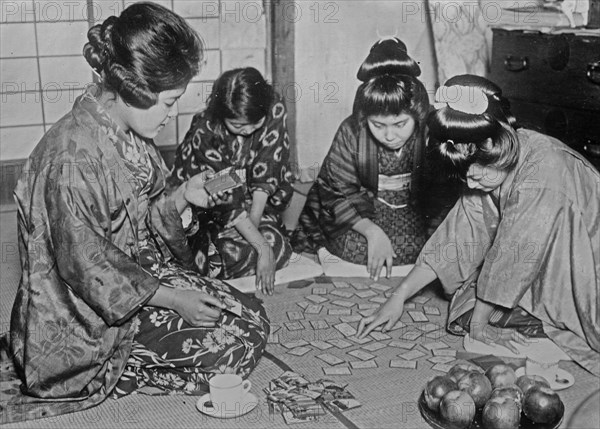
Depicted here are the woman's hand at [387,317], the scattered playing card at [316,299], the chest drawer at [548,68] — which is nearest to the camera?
the woman's hand at [387,317]

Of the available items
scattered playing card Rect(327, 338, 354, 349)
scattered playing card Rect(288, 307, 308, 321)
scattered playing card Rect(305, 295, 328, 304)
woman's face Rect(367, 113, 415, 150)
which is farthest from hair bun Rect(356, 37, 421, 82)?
scattered playing card Rect(327, 338, 354, 349)

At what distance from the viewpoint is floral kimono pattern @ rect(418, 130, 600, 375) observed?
8.57 ft

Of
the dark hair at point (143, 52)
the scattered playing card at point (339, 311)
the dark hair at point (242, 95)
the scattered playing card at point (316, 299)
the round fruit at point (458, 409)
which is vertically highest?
the dark hair at point (143, 52)

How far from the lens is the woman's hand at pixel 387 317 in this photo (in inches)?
117

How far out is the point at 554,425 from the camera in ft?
7.16

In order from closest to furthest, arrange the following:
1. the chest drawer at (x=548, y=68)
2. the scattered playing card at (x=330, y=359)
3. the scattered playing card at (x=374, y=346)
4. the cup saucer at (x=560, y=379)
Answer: the cup saucer at (x=560, y=379) → the scattered playing card at (x=330, y=359) → the scattered playing card at (x=374, y=346) → the chest drawer at (x=548, y=68)

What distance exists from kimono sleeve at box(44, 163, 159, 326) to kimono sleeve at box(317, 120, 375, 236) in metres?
1.50

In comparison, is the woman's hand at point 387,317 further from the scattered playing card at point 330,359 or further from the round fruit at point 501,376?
the round fruit at point 501,376

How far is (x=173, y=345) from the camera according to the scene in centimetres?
244

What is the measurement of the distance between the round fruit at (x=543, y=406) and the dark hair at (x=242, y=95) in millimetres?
1742

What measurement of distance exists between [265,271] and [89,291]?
120 cm

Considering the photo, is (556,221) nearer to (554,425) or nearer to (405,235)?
(554,425)

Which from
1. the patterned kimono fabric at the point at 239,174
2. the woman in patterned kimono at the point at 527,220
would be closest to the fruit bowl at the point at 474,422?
the woman in patterned kimono at the point at 527,220

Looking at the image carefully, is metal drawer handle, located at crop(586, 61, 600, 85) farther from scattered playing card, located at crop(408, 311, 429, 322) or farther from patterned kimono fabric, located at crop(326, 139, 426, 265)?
scattered playing card, located at crop(408, 311, 429, 322)
